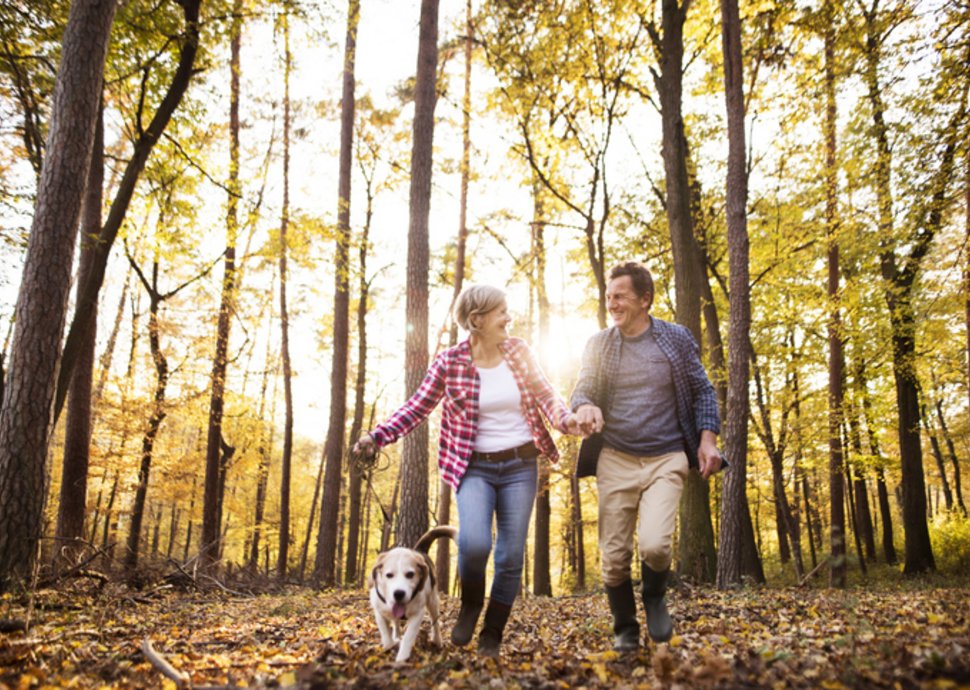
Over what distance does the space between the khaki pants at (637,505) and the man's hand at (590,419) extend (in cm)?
42

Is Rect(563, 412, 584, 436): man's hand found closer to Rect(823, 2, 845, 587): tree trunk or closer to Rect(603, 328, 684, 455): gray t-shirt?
Rect(603, 328, 684, 455): gray t-shirt

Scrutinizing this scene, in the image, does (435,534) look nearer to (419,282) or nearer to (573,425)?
(573,425)

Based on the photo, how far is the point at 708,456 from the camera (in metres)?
3.64

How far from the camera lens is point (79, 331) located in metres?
7.04

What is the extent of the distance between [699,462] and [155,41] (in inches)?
372

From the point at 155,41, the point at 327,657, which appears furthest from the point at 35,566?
the point at 155,41

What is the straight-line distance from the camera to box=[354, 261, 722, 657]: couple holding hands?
369 centimetres

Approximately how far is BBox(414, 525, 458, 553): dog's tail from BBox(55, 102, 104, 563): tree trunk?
8166 mm

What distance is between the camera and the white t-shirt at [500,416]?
151 inches

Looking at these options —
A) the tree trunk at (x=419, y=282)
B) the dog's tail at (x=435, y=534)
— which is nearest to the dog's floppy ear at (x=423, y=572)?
the dog's tail at (x=435, y=534)

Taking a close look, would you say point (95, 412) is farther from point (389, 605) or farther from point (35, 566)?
point (389, 605)

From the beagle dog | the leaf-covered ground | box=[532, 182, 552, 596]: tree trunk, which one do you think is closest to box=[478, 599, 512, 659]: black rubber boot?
the leaf-covered ground

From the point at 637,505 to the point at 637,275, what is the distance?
4.90ft

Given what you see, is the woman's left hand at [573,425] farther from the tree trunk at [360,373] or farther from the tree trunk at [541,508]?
the tree trunk at [360,373]
